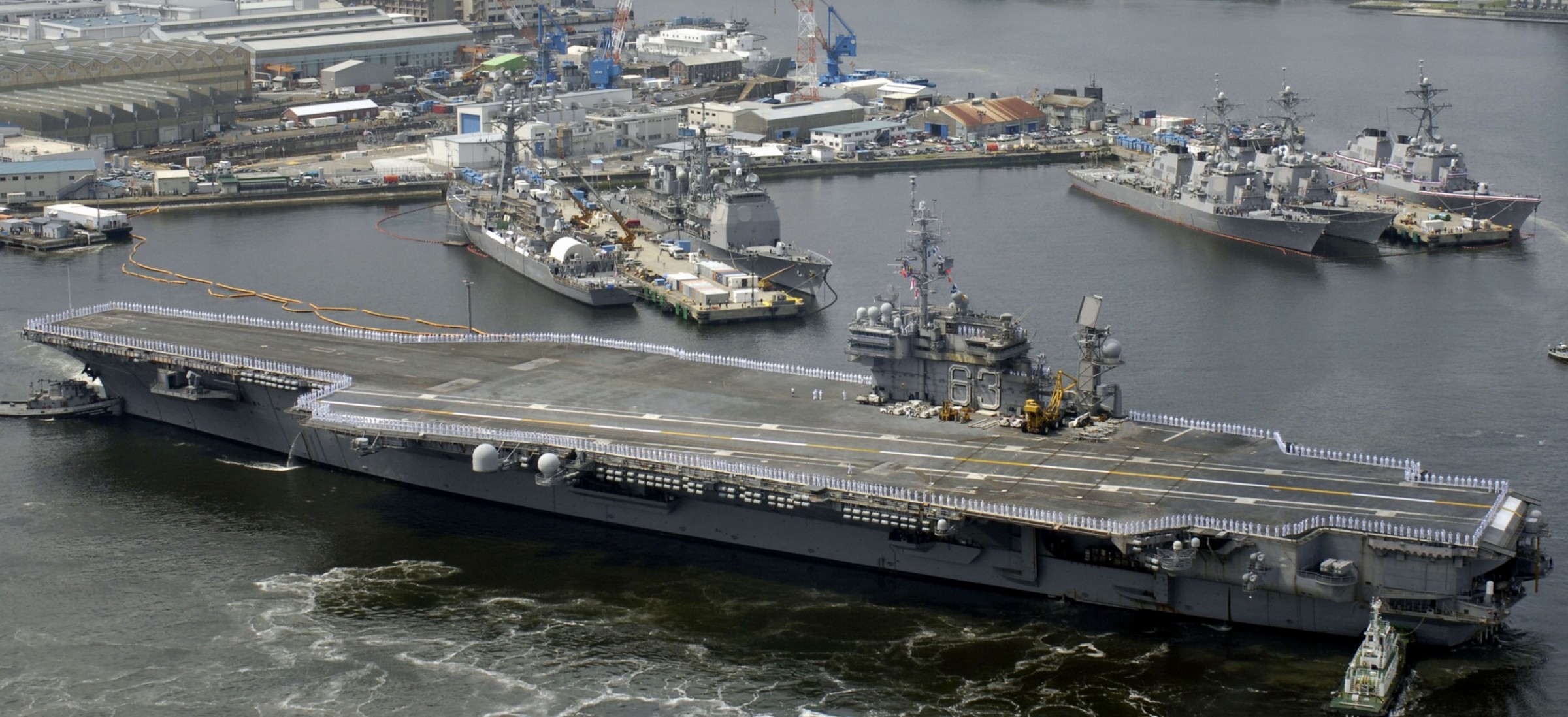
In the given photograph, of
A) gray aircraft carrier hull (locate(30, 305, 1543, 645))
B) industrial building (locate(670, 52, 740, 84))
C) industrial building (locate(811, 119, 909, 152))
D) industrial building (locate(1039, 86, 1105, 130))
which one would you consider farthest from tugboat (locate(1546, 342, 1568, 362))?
industrial building (locate(670, 52, 740, 84))

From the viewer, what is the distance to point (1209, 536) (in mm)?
31922

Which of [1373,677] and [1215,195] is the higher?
[1215,195]

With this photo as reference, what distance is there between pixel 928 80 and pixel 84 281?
211ft

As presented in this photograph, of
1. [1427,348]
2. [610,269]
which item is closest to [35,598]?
[610,269]

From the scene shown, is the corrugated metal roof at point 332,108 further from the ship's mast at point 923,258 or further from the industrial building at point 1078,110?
the ship's mast at point 923,258

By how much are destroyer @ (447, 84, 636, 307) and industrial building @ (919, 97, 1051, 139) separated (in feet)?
94.7

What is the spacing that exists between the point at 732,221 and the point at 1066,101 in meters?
44.4

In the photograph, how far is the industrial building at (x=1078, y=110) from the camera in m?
102

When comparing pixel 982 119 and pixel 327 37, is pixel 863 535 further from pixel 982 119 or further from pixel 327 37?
pixel 327 37

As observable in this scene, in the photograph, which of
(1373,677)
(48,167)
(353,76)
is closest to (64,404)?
(1373,677)

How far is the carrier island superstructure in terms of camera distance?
31.8 metres

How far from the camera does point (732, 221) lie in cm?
6366

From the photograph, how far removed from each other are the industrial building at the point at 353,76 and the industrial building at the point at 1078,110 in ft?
136

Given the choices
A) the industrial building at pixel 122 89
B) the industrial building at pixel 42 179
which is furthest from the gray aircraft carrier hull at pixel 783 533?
the industrial building at pixel 122 89
